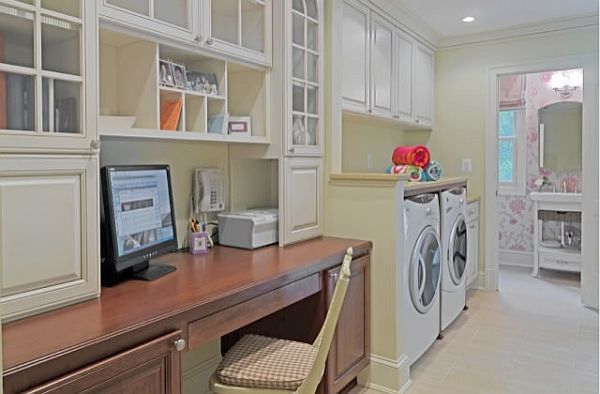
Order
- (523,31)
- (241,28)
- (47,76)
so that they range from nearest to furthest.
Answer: (47,76)
(241,28)
(523,31)

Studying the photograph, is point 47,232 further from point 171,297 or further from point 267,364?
point 267,364

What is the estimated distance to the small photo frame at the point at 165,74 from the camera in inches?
77.0

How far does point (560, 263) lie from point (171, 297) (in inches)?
190

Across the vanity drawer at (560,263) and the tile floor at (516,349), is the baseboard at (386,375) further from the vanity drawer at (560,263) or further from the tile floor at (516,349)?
the vanity drawer at (560,263)

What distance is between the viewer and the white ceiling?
3623mm

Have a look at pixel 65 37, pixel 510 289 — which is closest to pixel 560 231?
pixel 510 289

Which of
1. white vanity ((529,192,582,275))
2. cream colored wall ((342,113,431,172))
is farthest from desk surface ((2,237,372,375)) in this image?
white vanity ((529,192,582,275))

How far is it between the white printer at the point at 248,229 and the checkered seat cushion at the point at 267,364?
576 mm

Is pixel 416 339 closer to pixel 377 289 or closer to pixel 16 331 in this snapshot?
pixel 377 289

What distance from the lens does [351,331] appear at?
245 centimetres

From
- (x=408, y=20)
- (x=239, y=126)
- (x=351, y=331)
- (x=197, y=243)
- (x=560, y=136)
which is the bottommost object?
(x=351, y=331)

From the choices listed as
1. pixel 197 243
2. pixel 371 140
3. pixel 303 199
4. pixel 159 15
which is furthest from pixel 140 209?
pixel 371 140

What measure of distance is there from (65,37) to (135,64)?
46cm

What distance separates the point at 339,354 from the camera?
2338mm
